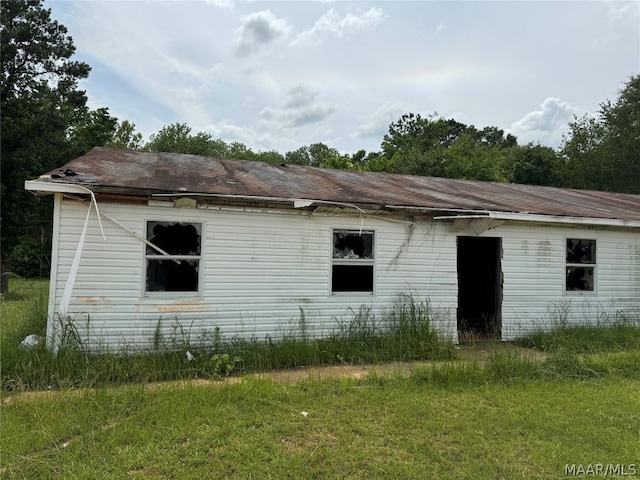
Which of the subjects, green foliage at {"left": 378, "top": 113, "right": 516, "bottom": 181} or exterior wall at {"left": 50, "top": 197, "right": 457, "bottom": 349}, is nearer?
exterior wall at {"left": 50, "top": 197, "right": 457, "bottom": 349}

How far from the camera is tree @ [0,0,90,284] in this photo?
1781 centimetres

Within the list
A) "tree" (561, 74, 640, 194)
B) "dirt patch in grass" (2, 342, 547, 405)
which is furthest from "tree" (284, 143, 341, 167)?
"dirt patch in grass" (2, 342, 547, 405)

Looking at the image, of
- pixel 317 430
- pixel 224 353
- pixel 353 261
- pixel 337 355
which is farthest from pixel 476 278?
pixel 317 430

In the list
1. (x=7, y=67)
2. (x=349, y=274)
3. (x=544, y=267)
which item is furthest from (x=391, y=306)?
(x=7, y=67)

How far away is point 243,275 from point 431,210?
140 inches

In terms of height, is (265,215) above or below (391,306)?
above

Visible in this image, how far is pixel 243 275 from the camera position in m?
7.32

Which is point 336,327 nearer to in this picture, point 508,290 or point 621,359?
point 508,290

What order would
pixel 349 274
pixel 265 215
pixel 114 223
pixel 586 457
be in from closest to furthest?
pixel 586 457, pixel 114 223, pixel 265 215, pixel 349 274

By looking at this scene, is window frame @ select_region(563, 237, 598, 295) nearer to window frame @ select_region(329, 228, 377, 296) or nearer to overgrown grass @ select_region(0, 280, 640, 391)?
overgrown grass @ select_region(0, 280, 640, 391)

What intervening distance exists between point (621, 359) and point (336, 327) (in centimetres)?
447

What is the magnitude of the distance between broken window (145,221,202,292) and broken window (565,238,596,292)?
7.67 metres

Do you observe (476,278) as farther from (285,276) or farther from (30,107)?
(30,107)

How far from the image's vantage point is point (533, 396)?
17.3ft
